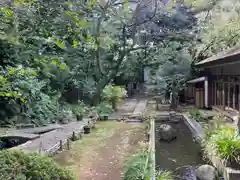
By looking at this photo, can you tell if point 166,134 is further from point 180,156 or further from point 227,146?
point 227,146

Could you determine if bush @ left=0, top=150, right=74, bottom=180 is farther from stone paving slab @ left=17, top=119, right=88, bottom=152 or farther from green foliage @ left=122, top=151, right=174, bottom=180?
stone paving slab @ left=17, top=119, right=88, bottom=152

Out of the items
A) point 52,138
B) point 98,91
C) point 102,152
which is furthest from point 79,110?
point 102,152

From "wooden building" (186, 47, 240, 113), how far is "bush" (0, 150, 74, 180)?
7.05 m

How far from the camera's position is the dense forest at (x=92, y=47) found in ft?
21.7

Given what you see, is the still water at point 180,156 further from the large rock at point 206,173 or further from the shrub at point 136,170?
the shrub at point 136,170

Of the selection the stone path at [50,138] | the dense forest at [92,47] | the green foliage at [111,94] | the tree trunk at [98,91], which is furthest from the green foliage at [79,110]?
the stone path at [50,138]

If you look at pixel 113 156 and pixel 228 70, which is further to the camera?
pixel 228 70

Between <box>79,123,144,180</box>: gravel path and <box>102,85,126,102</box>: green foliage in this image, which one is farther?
<box>102,85,126,102</box>: green foliage

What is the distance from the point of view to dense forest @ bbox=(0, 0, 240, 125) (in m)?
6.60

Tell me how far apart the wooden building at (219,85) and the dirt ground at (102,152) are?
13.9 ft

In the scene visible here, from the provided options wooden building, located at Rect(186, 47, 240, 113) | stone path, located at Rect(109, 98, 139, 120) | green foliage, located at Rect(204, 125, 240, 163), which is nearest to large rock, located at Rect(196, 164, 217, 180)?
green foliage, located at Rect(204, 125, 240, 163)

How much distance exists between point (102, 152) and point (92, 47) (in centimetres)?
928

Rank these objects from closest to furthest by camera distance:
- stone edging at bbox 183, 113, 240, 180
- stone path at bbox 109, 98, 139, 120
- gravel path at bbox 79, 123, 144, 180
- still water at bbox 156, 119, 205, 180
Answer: stone edging at bbox 183, 113, 240, 180 → gravel path at bbox 79, 123, 144, 180 → still water at bbox 156, 119, 205, 180 → stone path at bbox 109, 98, 139, 120

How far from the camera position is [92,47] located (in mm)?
15211
